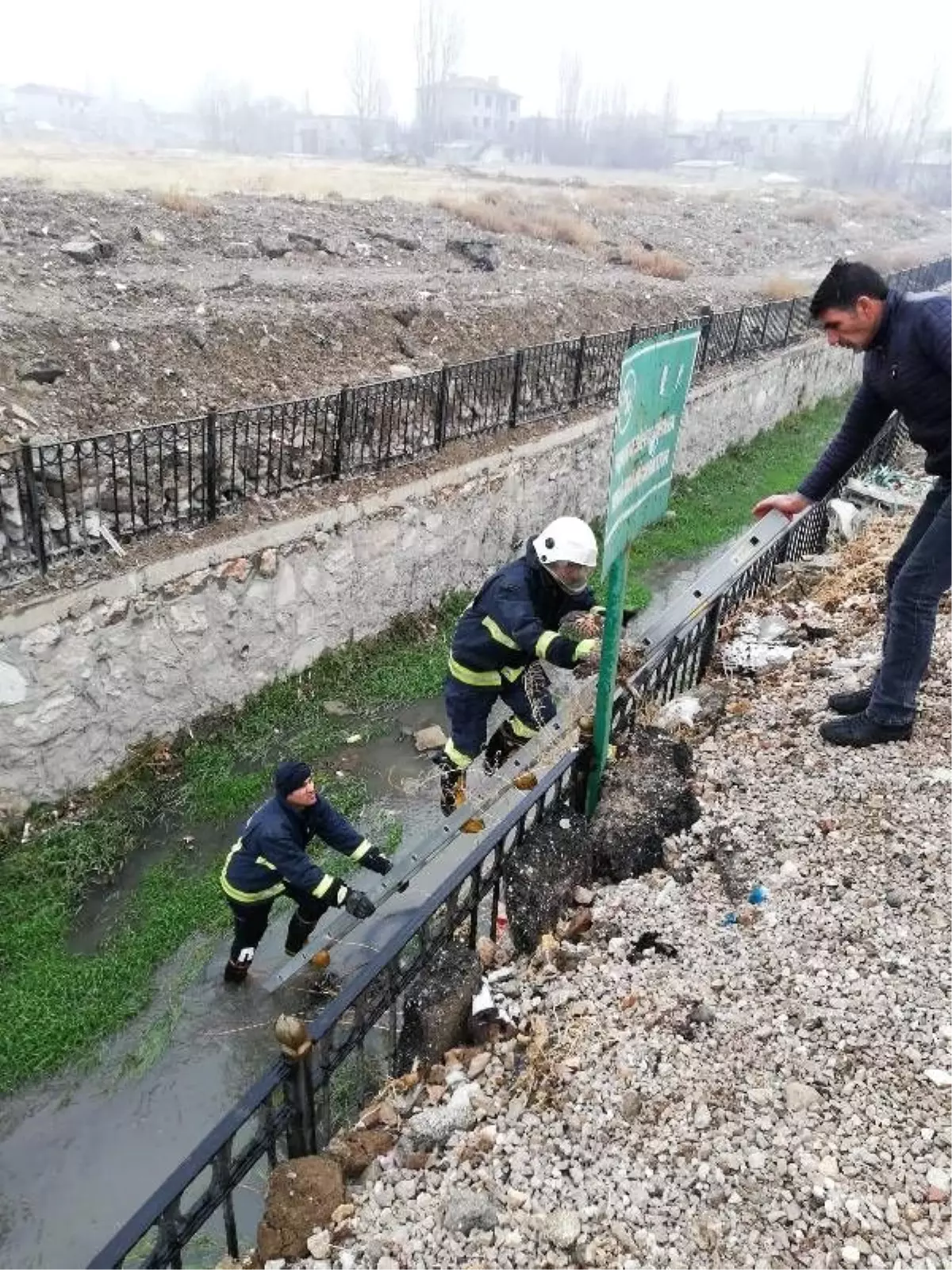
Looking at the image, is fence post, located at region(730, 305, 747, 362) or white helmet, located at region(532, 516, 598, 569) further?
fence post, located at region(730, 305, 747, 362)

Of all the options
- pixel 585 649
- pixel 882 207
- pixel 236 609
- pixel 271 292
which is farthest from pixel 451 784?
pixel 882 207

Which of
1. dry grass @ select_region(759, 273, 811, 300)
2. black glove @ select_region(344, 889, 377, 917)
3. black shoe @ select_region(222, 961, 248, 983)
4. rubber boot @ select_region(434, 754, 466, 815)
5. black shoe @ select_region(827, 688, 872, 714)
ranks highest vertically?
dry grass @ select_region(759, 273, 811, 300)

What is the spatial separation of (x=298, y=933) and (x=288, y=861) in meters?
0.82

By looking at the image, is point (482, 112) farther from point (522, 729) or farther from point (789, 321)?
point (522, 729)

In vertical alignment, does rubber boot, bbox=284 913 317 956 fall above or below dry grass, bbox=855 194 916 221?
below

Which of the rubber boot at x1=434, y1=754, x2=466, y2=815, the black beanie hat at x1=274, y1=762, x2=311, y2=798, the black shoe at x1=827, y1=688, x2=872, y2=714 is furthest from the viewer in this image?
the rubber boot at x1=434, y1=754, x2=466, y2=815

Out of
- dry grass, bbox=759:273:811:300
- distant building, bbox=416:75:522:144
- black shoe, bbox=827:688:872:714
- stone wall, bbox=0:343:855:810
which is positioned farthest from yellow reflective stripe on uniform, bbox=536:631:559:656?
distant building, bbox=416:75:522:144

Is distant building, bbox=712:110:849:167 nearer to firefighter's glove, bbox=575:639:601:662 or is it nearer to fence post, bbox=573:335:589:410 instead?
fence post, bbox=573:335:589:410

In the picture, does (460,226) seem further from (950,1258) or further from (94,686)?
(950,1258)

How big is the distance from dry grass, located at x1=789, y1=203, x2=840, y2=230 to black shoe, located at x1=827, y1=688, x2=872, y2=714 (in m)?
42.6

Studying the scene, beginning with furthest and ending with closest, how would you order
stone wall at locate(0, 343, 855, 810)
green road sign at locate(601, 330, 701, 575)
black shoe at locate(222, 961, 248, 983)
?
stone wall at locate(0, 343, 855, 810), black shoe at locate(222, 961, 248, 983), green road sign at locate(601, 330, 701, 575)

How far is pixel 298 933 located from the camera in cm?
483

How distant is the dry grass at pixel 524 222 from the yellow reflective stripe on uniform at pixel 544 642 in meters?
20.3

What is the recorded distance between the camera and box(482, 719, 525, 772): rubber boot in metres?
5.86
